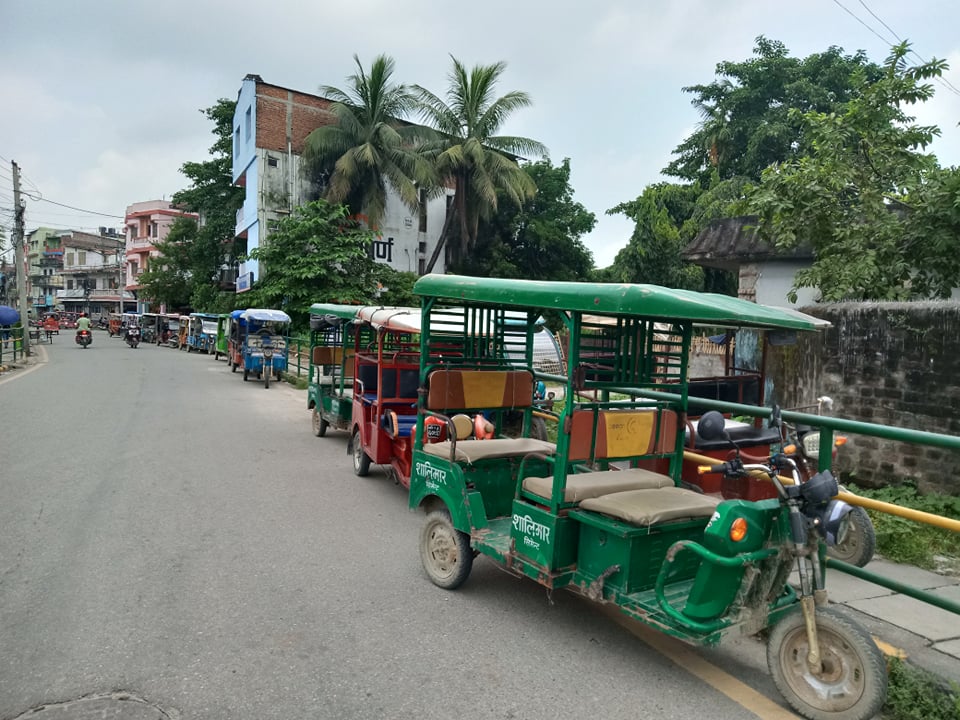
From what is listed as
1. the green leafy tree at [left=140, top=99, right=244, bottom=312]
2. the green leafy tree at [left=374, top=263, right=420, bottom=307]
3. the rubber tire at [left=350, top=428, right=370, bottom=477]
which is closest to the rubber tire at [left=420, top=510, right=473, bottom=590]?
the rubber tire at [left=350, top=428, right=370, bottom=477]

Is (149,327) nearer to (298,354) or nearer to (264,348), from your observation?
(298,354)

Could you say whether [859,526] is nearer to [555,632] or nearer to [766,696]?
[766,696]

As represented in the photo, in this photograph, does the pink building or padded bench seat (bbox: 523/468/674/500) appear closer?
padded bench seat (bbox: 523/468/674/500)

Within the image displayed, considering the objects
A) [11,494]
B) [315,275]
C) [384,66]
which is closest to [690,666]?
[11,494]

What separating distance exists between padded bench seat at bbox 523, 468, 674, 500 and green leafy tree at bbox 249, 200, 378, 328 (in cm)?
2064

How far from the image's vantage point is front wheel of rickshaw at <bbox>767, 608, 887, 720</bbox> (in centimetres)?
286

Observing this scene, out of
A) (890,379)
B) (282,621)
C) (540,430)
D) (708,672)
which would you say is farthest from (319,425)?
(708,672)

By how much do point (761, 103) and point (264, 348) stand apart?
26031 mm

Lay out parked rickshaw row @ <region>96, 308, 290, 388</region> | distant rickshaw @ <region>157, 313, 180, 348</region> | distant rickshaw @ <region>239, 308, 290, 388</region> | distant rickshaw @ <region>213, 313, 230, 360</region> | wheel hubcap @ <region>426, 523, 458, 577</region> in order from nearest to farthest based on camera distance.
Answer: wheel hubcap @ <region>426, 523, 458, 577</region>
distant rickshaw @ <region>239, 308, 290, 388</region>
parked rickshaw row @ <region>96, 308, 290, 388</region>
distant rickshaw @ <region>213, 313, 230, 360</region>
distant rickshaw @ <region>157, 313, 180, 348</region>

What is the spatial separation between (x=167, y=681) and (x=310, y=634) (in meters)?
0.78

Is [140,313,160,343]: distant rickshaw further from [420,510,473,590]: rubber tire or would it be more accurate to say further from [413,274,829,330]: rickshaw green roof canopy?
[413,274,829,330]: rickshaw green roof canopy

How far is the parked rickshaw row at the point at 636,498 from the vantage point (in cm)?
309

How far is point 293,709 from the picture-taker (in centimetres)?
312

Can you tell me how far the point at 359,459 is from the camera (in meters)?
8.30
